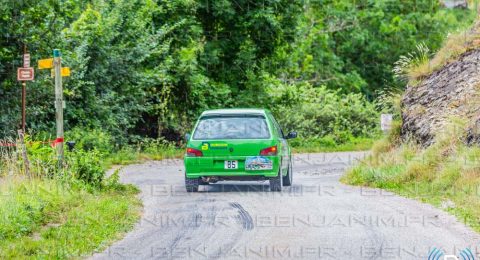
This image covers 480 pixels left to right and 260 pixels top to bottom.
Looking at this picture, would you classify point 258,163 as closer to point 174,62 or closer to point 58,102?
point 58,102

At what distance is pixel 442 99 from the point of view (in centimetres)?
2159

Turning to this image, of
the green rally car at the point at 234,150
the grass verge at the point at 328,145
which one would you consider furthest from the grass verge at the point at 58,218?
the grass verge at the point at 328,145

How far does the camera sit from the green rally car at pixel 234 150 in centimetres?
1808

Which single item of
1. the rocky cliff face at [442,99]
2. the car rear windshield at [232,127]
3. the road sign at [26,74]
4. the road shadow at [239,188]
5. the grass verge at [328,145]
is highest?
the road sign at [26,74]

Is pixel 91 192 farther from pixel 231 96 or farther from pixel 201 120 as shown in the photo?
pixel 231 96

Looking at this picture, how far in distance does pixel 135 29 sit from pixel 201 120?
44.1 ft

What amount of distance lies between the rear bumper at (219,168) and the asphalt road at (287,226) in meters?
0.41

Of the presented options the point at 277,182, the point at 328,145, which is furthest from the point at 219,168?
the point at 328,145

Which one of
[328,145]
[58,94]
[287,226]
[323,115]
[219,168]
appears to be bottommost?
[287,226]

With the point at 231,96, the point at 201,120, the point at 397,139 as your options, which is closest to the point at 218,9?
the point at 231,96

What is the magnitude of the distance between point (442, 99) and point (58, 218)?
1141 centimetres

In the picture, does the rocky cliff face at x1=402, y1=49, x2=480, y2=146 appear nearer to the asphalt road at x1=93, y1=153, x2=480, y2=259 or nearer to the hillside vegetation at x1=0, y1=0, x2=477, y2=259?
the hillside vegetation at x1=0, y1=0, x2=477, y2=259

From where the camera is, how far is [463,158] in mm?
17469

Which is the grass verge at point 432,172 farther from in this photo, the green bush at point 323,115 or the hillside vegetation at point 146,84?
the green bush at point 323,115
